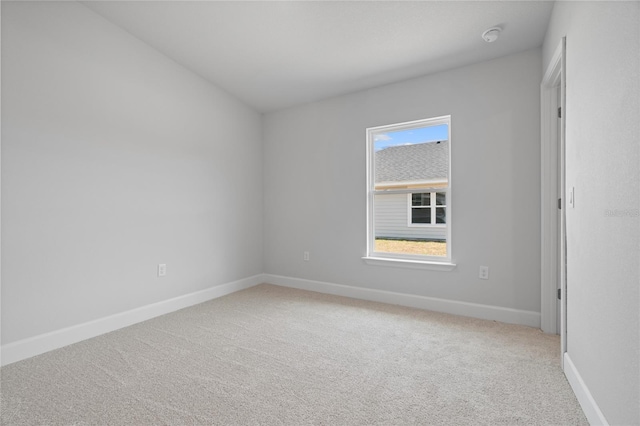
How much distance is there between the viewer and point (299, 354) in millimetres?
2324

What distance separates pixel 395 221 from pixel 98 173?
2999mm

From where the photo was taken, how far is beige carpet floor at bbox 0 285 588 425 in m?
1.63

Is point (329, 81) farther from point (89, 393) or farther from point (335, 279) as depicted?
point (89, 393)

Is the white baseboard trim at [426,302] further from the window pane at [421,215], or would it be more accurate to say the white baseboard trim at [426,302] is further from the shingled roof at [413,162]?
the shingled roof at [413,162]

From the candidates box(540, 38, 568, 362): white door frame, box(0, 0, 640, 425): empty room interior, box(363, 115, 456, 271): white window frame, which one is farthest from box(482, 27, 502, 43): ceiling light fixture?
box(363, 115, 456, 271): white window frame

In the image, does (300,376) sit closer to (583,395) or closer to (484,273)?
(583,395)

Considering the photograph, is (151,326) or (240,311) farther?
(240,311)

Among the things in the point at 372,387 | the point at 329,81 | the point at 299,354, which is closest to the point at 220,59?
the point at 329,81

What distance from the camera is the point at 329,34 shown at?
110 inches

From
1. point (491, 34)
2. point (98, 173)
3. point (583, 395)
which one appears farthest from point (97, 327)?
point (491, 34)

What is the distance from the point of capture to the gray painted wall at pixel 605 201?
1.18 meters

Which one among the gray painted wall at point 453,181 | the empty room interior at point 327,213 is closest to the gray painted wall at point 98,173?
the empty room interior at point 327,213

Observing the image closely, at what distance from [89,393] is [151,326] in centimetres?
110

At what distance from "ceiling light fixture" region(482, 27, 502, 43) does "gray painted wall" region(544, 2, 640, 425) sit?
61cm
